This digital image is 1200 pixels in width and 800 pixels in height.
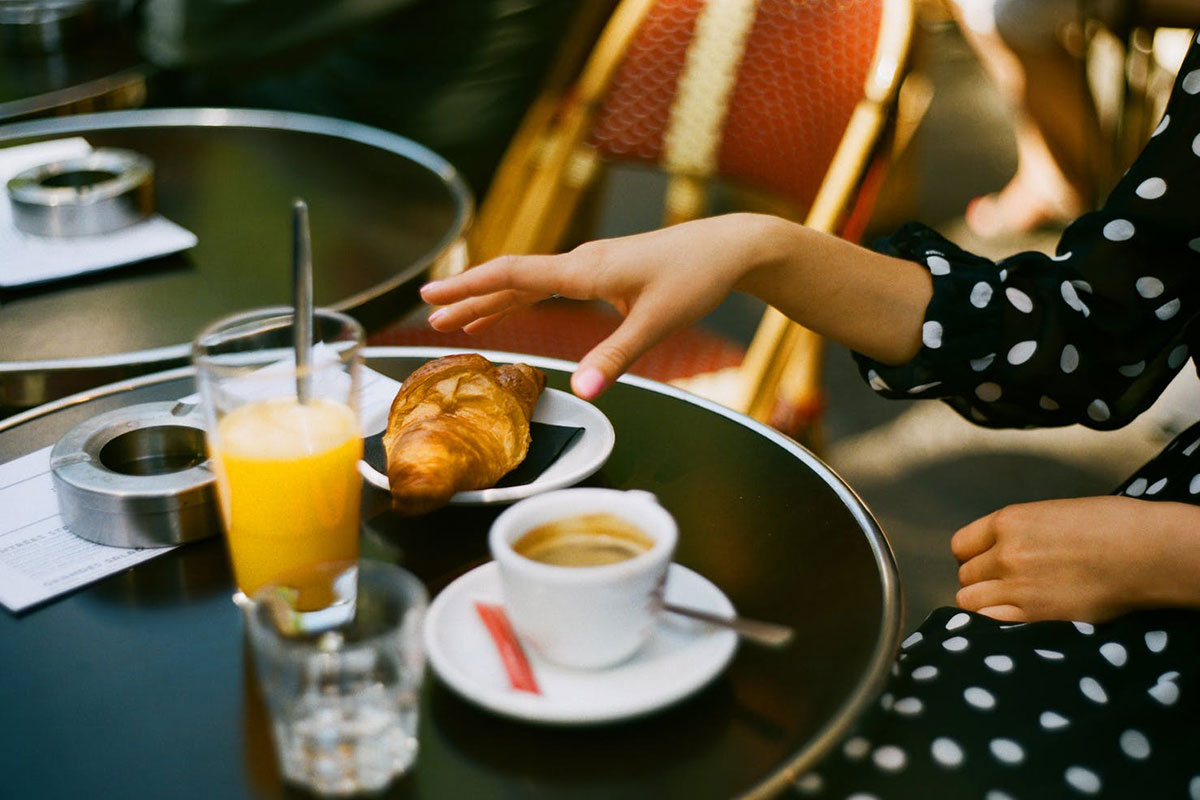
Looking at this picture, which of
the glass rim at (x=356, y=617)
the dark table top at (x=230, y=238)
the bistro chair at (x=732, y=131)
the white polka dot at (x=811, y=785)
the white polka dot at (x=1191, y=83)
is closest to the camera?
the glass rim at (x=356, y=617)

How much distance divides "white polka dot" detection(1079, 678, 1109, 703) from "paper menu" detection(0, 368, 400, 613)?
2.20 ft

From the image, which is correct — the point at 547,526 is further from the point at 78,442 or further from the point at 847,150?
the point at 847,150

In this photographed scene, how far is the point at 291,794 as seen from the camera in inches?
25.2

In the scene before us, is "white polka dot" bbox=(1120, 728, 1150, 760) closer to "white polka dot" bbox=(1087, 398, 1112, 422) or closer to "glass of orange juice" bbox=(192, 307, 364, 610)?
"white polka dot" bbox=(1087, 398, 1112, 422)

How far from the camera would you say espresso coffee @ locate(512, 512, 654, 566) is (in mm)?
714

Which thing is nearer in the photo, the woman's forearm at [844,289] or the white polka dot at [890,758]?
the white polka dot at [890,758]

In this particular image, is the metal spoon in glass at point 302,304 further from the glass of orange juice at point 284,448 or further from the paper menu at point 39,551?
the paper menu at point 39,551

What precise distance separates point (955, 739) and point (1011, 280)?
0.46 m

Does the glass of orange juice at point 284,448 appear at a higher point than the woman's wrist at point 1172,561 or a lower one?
higher

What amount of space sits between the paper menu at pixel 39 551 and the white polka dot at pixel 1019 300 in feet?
2.44

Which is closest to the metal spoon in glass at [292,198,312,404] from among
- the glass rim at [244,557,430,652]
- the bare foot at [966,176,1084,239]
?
the glass rim at [244,557,430,652]

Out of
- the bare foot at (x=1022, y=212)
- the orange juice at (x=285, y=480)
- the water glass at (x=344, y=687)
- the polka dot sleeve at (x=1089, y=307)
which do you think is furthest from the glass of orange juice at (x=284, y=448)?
the bare foot at (x=1022, y=212)

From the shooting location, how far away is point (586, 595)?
0.66 meters

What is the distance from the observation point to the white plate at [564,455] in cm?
89
